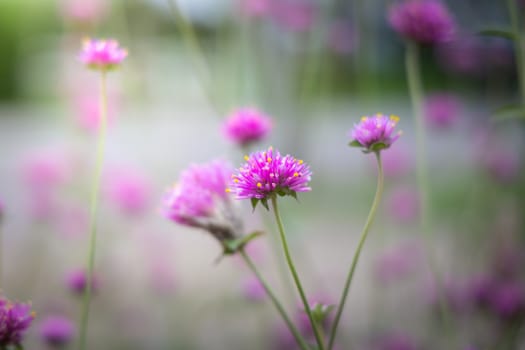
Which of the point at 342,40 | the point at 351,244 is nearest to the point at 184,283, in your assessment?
the point at 351,244

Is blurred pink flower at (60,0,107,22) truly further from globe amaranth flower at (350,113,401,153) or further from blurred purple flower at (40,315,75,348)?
globe amaranth flower at (350,113,401,153)

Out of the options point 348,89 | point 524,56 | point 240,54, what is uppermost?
point 348,89

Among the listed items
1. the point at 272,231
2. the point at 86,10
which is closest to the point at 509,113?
the point at 272,231

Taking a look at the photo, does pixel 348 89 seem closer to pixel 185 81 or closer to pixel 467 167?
pixel 185 81

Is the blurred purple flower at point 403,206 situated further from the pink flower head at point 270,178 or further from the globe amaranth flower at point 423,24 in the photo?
the pink flower head at point 270,178

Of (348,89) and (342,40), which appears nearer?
(342,40)

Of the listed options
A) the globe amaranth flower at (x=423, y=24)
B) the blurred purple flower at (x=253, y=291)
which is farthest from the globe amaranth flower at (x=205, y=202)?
the blurred purple flower at (x=253, y=291)

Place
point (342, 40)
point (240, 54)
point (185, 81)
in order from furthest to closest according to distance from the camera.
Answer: point (185, 81)
point (342, 40)
point (240, 54)

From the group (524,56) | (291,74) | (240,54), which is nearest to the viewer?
(524,56)
